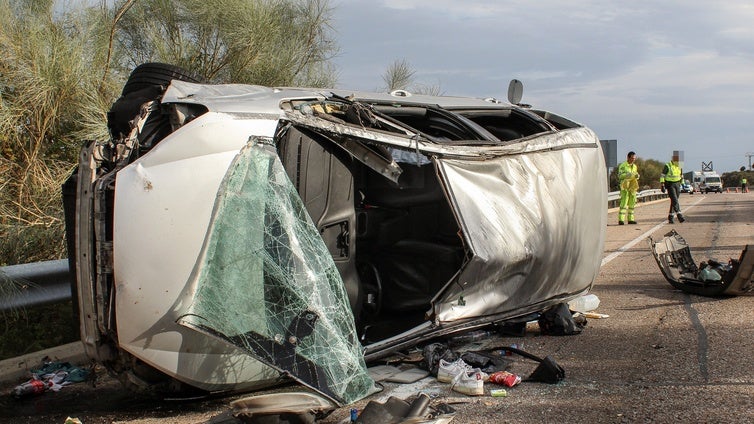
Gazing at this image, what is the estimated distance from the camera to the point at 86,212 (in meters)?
3.79

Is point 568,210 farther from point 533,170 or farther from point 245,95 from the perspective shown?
point 245,95

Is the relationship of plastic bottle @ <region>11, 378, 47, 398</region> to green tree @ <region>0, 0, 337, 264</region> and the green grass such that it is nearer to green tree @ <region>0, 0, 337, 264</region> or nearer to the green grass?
the green grass

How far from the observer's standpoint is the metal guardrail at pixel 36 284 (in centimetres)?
532

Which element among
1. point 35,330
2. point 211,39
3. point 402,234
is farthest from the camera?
point 211,39

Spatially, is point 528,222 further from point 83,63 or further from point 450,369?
point 83,63

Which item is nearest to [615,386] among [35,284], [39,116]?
[35,284]

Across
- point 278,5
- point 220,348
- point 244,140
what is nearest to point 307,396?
point 220,348

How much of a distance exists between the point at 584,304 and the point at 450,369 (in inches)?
92.0

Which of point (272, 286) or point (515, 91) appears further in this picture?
point (515, 91)

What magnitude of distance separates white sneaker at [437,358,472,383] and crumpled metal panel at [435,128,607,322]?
0.30 metres

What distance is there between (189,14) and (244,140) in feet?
20.7

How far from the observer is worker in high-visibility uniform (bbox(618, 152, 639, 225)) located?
17328 mm

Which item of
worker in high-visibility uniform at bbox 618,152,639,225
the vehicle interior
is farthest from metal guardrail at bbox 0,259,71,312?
worker in high-visibility uniform at bbox 618,152,639,225

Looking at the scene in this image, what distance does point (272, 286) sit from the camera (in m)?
3.74
